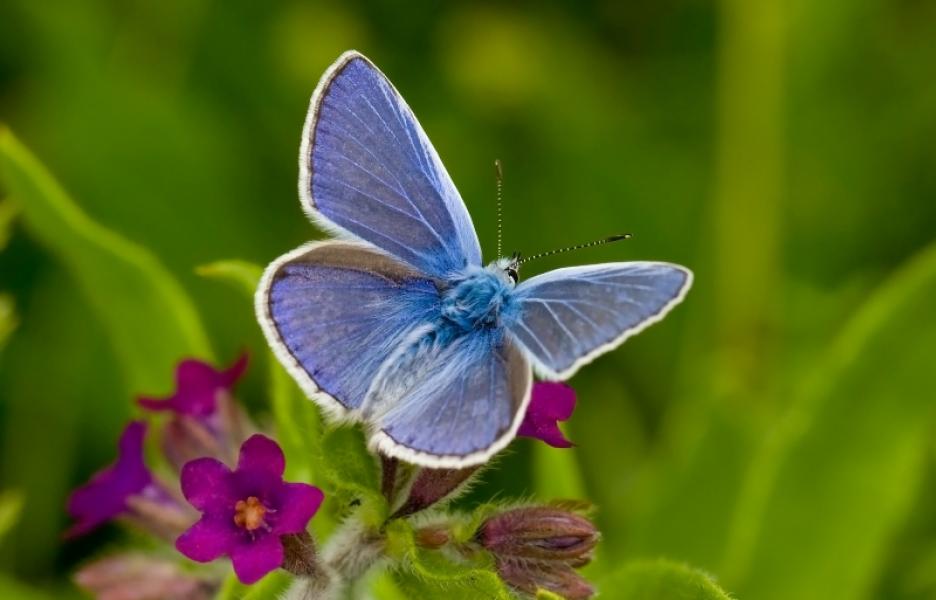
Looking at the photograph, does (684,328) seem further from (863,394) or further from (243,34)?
(243,34)

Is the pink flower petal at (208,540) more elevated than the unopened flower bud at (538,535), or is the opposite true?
the unopened flower bud at (538,535)

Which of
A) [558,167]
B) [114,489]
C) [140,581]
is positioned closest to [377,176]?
[114,489]

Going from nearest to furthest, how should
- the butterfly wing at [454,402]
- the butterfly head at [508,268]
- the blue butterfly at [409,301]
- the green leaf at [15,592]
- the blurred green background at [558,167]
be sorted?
the butterfly wing at [454,402]
the blue butterfly at [409,301]
the butterfly head at [508,268]
the green leaf at [15,592]
the blurred green background at [558,167]

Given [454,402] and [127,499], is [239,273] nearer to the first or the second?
[127,499]

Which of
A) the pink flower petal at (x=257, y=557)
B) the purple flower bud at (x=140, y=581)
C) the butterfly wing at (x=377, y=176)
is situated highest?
the butterfly wing at (x=377, y=176)

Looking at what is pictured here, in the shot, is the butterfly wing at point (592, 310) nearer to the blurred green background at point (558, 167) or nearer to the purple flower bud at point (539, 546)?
the purple flower bud at point (539, 546)

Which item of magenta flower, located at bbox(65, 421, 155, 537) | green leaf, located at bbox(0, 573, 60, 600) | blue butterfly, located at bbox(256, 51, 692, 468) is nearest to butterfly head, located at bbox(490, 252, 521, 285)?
blue butterfly, located at bbox(256, 51, 692, 468)

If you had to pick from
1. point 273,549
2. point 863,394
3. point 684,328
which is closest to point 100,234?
point 273,549

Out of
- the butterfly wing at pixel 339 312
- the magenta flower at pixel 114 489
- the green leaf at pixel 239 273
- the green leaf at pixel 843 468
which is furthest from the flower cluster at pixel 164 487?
the green leaf at pixel 843 468
